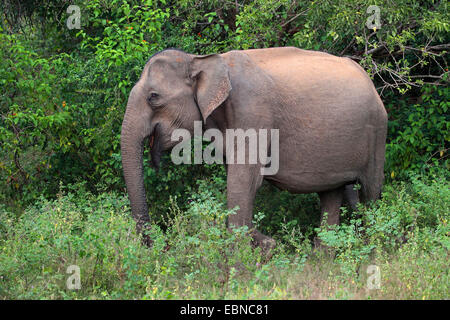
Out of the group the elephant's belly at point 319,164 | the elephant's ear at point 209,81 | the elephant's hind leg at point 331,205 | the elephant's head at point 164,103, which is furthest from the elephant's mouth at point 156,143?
the elephant's hind leg at point 331,205

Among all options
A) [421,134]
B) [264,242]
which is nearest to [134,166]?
[264,242]

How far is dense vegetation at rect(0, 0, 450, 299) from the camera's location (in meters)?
6.04

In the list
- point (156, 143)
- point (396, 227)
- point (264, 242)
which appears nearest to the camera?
point (396, 227)

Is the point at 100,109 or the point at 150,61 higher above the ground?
the point at 150,61

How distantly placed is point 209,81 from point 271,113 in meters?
0.67

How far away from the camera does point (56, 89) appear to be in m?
9.20

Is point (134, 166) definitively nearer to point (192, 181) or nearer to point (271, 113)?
point (271, 113)

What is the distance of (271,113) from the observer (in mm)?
6922

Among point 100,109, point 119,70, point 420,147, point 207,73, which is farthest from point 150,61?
point 420,147

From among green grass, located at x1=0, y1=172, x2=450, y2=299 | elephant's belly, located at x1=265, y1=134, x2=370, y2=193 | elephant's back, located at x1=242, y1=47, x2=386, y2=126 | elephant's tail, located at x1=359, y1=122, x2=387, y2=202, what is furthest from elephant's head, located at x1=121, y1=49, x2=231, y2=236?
elephant's tail, located at x1=359, y1=122, x2=387, y2=202

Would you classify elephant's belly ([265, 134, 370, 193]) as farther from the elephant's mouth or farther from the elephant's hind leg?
the elephant's mouth

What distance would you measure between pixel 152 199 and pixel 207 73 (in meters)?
2.67

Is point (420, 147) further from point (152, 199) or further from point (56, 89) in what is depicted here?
point (56, 89)

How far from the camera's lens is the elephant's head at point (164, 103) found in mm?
6672
